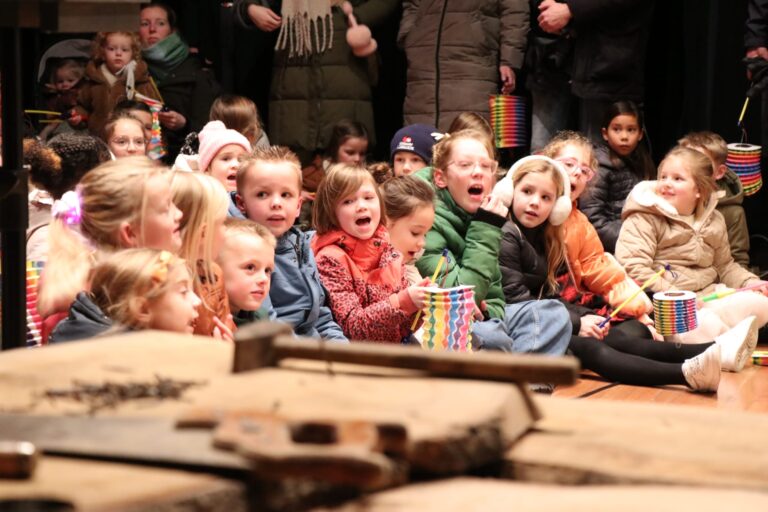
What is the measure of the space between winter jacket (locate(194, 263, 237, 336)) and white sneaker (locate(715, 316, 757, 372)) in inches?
112

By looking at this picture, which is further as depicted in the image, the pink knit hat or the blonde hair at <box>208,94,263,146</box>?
the blonde hair at <box>208,94,263,146</box>

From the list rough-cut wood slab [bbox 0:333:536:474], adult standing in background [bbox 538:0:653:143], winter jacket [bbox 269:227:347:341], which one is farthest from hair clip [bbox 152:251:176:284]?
adult standing in background [bbox 538:0:653:143]

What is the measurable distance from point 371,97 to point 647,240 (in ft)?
7.91

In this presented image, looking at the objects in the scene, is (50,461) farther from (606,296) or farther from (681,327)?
(606,296)

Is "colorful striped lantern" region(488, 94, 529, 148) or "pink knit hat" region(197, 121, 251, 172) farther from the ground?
"colorful striped lantern" region(488, 94, 529, 148)

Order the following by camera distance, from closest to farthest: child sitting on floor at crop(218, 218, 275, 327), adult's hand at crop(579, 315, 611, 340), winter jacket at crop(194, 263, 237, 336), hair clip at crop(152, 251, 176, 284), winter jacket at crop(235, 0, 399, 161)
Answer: hair clip at crop(152, 251, 176, 284) → winter jacket at crop(194, 263, 237, 336) → child sitting on floor at crop(218, 218, 275, 327) → adult's hand at crop(579, 315, 611, 340) → winter jacket at crop(235, 0, 399, 161)

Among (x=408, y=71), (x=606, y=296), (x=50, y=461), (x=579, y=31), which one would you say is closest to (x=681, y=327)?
(x=606, y=296)

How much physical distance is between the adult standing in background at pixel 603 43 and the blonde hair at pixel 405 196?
8.58 feet

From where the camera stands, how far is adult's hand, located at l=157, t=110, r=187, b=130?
7793 mm

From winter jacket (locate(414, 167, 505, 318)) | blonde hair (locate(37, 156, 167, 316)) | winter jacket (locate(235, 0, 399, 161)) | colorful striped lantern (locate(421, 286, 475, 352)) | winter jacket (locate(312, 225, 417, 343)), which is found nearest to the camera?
blonde hair (locate(37, 156, 167, 316))

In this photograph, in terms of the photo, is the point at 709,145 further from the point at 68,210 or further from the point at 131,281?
the point at 131,281

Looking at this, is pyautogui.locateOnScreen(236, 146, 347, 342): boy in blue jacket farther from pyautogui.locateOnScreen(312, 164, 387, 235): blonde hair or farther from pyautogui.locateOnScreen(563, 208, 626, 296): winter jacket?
pyautogui.locateOnScreen(563, 208, 626, 296): winter jacket

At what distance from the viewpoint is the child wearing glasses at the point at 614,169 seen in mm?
7301

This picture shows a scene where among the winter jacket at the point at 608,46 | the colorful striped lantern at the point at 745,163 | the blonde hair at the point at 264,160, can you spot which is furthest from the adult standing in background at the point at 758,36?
the blonde hair at the point at 264,160
